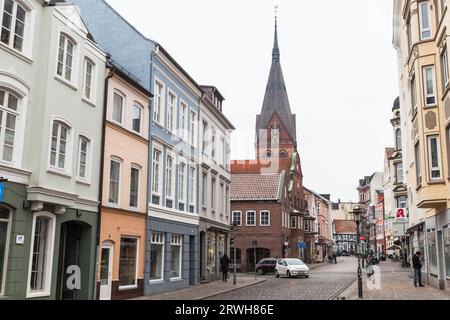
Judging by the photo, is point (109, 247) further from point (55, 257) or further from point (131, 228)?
point (55, 257)

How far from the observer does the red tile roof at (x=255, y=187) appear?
56812 millimetres

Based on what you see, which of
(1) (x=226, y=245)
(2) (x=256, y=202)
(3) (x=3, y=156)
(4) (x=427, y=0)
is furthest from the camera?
(2) (x=256, y=202)

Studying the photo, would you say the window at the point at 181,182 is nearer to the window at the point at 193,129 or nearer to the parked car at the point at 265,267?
the window at the point at 193,129

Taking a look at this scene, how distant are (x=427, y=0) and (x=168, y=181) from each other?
14.8 m

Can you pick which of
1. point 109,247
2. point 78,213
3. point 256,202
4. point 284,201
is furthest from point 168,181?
point 284,201

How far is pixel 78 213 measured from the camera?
17062 millimetres

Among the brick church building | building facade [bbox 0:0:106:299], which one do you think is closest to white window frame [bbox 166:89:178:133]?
building facade [bbox 0:0:106:299]

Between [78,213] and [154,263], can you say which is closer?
[78,213]

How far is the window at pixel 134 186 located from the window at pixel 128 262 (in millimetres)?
1566

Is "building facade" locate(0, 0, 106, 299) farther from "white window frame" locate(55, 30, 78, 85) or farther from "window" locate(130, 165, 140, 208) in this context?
"window" locate(130, 165, 140, 208)

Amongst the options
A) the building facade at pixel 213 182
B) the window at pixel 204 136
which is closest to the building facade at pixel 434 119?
the window at pixel 204 136

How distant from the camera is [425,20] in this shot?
22.9 m

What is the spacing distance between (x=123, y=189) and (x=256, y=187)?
38.7 metres

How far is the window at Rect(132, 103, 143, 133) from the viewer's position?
22.0 metres
